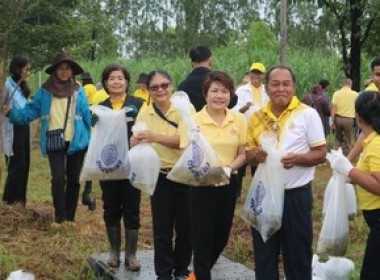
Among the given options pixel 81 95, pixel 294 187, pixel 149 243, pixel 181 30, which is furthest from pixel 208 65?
pixel 181 30

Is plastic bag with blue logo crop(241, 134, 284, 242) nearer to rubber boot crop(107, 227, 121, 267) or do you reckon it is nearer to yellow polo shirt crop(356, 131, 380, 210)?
yellow polo shirt crop(356, 131, 380, 210)

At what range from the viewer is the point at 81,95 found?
20.7ft

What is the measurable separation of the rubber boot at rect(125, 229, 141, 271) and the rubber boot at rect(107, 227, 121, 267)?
99 mm

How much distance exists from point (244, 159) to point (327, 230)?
27.0 inches

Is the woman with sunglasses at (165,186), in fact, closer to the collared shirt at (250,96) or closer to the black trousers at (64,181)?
the black trousers at (64,181)

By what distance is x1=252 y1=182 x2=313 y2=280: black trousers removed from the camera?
3.77 m

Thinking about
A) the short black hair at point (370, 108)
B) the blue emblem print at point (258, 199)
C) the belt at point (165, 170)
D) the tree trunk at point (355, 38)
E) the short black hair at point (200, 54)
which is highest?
the tree trunk at point (355, 38)

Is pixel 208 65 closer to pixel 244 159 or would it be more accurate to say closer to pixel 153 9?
pixel 244 159

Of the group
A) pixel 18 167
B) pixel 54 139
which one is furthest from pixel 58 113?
pixel 18 167

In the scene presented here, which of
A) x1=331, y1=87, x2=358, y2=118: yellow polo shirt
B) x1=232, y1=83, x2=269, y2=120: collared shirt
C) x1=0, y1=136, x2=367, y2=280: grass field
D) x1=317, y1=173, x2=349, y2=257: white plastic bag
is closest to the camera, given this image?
x1=317, y1=173, x2=349, y2=257: white plastic bag

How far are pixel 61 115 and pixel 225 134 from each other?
100 inches

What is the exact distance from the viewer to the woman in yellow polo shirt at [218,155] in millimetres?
4156

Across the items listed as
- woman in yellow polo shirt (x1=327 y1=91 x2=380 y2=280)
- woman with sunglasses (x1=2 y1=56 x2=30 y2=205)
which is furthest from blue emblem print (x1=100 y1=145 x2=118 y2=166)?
woman with sunglasses (x1=2 y1=56 x2=30 y2=205)

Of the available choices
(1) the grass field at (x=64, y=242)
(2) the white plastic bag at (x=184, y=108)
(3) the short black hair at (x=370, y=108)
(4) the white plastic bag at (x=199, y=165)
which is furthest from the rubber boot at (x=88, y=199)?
(3) the short black hair at (x=370, y=108)
